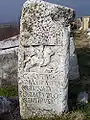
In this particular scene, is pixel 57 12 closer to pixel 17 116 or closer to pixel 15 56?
pixel 17 116

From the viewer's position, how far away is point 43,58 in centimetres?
642

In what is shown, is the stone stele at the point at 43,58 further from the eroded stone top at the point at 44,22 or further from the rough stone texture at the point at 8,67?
the rough stone texture at the point at 8,67

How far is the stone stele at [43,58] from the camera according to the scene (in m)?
6.25

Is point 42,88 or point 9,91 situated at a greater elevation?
point 42,88

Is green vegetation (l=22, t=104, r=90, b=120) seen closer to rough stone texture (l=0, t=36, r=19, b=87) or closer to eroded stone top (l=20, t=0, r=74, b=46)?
eroded stone top (l=20, t=0, r=74, b=46)

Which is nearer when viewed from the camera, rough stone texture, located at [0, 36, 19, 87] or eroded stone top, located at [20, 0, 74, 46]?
eroded stone top, located at [20, 0, 74, 46]

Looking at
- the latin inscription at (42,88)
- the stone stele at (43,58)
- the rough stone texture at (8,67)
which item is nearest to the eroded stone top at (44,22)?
the stone stele at (43,58)

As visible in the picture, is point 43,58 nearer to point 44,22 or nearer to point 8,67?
point 44,22

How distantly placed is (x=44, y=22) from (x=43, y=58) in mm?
615

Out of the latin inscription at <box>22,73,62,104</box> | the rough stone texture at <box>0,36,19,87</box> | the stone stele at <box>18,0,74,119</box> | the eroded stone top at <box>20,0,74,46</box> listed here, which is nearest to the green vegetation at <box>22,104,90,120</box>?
the stone stele at <box>18,0,74,119</box>

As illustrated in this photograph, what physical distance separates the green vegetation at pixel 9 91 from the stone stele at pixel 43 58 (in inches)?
51.7

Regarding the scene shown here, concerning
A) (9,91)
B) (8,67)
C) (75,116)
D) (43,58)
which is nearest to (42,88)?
(43,58)

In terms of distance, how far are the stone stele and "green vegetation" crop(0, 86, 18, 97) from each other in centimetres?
131

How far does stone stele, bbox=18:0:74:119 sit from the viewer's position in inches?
246
